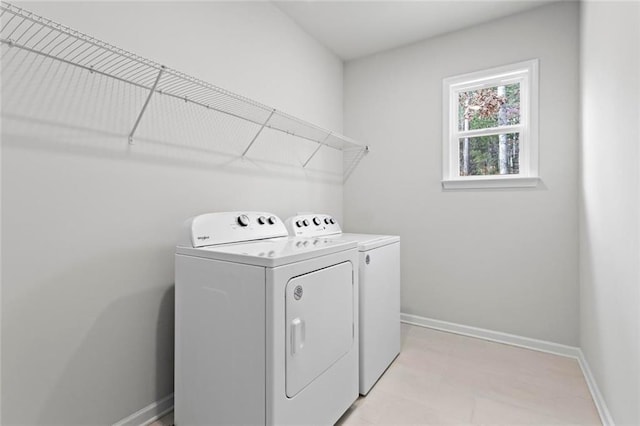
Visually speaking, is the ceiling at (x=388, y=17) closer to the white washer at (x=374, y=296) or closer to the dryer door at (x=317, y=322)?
the white washer at (x=374, y=296)

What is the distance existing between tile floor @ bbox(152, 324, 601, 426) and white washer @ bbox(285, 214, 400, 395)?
0.39ft

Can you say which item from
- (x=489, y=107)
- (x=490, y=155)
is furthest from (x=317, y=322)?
(x=489, y=107)

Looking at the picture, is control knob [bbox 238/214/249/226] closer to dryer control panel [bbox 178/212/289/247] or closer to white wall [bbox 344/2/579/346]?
dryer control panel [bbox 178/212/289/247]

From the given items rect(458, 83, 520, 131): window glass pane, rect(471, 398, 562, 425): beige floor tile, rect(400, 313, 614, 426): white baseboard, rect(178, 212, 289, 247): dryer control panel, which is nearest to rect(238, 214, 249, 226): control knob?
rect(178, 212, 289, 247): dryer control panel

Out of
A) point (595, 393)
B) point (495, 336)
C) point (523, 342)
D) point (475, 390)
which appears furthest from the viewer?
point (495, 336)

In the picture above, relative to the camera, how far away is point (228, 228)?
1.69 metres

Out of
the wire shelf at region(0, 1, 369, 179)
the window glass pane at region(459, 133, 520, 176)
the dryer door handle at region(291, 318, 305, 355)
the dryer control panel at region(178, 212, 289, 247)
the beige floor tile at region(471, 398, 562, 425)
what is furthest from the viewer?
the window glass pane at region(459, 133, 520, 176)

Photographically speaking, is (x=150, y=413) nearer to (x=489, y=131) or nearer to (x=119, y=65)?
(x=119, y=65)

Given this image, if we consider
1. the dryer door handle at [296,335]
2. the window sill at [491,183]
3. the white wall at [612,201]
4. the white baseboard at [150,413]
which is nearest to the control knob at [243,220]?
the dryer door handle at [296,335]

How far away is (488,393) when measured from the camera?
1.88 meters

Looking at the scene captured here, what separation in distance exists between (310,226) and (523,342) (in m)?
1.86

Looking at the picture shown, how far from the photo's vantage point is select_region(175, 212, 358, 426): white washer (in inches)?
48.9

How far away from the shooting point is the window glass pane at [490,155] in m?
2.60

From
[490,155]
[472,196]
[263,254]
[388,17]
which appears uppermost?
[388,17]
